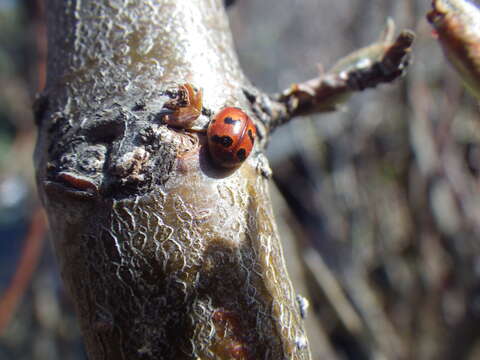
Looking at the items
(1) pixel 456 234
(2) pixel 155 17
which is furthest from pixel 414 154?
(2) pixel 155 17

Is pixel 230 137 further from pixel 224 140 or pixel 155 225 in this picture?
pixel 155 225

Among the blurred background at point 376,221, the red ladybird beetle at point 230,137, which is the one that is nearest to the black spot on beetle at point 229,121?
the red ladybird beetle at point 230,137

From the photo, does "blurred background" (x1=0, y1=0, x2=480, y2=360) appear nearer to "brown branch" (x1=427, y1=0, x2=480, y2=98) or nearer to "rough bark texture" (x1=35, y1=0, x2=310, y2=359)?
"rough bark texture" (x1=35, y1=0, x2=310, y2=359)

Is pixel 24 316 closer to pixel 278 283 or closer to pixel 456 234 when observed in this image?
pixel 456 234

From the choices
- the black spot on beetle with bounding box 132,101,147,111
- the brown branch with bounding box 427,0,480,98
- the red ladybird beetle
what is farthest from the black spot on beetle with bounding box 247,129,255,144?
the brown branch with bounding box 427,0,480,98

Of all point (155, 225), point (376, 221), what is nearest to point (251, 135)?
point (155, 225)

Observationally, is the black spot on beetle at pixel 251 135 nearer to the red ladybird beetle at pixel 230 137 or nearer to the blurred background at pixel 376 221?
the red ladybird beetle at pixel 230 137

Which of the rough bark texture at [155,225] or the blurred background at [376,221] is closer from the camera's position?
the rough bark texture at [155,225]
